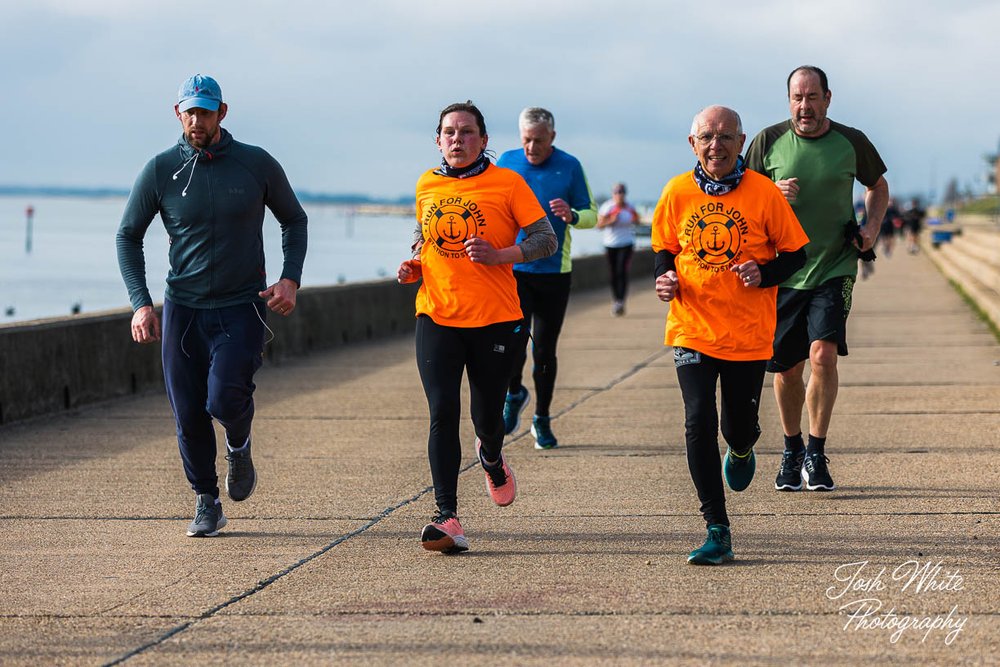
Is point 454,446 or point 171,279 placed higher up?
point 171,279

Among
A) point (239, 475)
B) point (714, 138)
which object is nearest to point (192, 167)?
point (239, 475)

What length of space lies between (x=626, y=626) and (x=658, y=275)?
173 cm

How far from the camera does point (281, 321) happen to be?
15750mm

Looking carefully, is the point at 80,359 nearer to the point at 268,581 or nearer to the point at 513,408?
the point at 513,408

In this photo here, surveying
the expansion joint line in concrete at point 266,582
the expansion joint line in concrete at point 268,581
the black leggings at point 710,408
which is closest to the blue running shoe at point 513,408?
the expansion joint line in concrete at point 268,581

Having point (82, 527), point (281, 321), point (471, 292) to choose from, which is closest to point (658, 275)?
point (471, 292)

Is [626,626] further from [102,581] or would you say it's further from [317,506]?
[317,506]

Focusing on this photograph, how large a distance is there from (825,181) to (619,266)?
14791 millimetres

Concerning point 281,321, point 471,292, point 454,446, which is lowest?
point 281,321

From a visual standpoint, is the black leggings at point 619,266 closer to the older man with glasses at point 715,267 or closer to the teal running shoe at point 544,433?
the teal running shoe at point 544,433

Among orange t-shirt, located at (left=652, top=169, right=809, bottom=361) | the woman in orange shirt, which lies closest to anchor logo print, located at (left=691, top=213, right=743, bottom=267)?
orange t-shirt, located at (left=652, top=169, right=809, bottom=361)

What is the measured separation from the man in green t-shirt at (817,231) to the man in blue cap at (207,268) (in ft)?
8.29

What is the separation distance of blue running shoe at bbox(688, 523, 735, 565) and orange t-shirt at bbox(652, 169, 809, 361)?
2.29 ft

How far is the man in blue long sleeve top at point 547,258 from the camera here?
30.0 feet
